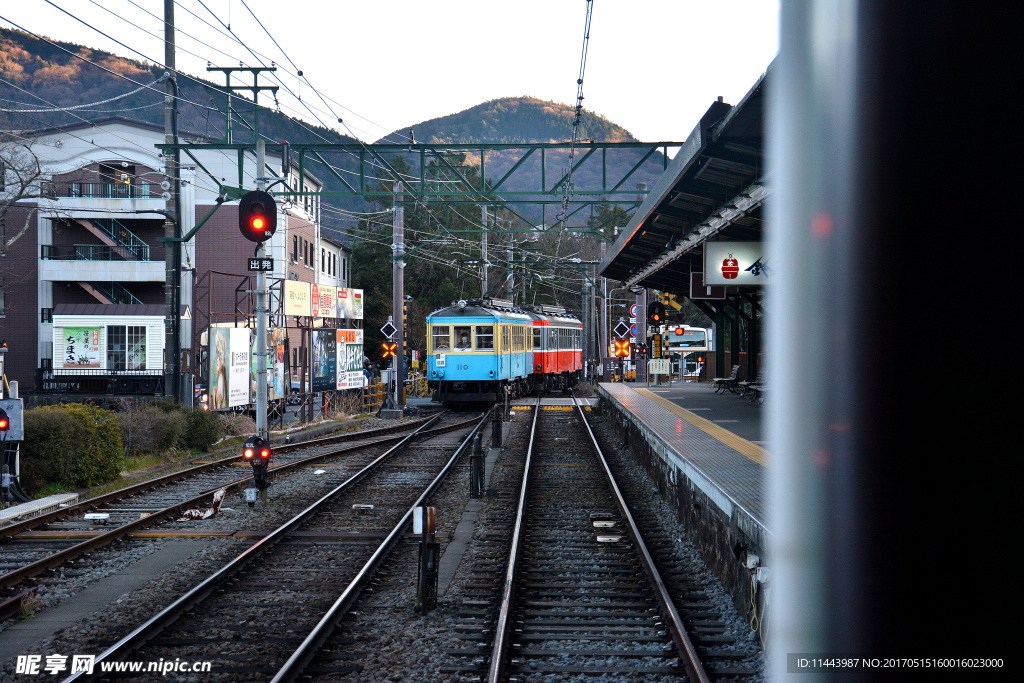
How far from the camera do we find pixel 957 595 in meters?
1.17

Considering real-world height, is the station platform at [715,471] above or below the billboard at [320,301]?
below

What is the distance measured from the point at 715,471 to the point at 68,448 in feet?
28.7

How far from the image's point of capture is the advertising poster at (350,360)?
2458cm

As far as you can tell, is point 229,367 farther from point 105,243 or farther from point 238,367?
point 105,243

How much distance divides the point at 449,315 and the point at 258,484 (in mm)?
15206

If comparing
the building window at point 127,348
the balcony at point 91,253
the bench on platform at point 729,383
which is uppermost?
the balcony at point 91,253

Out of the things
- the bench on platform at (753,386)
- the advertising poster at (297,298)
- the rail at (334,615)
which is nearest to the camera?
the rail at (334,615)

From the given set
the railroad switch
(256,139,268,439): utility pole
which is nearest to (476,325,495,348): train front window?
(256,139,268,439): utility pole

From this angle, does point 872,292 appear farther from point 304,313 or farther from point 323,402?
point 323,402

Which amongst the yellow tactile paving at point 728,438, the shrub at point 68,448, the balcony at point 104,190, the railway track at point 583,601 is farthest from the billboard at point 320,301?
the balcony at point 104,190

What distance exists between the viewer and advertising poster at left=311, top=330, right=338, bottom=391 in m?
22.6

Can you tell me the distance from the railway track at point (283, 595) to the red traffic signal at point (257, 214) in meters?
3.20

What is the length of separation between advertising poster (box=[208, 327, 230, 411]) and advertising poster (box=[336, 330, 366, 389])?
17.5 feet

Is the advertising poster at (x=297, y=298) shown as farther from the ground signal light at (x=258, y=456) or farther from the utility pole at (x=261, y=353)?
the ground signal light at (x=258, y=456)
